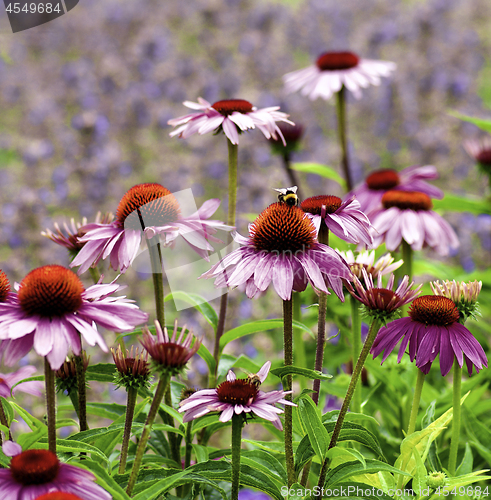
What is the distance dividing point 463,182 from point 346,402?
2.73 meters

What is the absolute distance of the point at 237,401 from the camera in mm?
634

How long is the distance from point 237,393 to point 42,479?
0.22 metres

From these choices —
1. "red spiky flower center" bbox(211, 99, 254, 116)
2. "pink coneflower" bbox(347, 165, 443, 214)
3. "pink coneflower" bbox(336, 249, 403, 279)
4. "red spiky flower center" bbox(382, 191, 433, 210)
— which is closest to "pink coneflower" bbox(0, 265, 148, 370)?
"pink coneflower" bbox(336, 249, 403, 279)

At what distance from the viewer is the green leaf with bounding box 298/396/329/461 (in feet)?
2.21

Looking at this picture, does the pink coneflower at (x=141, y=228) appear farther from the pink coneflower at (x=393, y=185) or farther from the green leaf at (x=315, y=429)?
the pink coneflower at (x=393, y=185)

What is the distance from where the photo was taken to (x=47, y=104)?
3.35 meters

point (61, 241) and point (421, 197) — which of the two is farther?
point (421, 197)

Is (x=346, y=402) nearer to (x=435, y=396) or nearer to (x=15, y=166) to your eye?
(x=435, y=396)

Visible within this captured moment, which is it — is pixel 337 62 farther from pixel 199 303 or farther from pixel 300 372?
pixel 300 372

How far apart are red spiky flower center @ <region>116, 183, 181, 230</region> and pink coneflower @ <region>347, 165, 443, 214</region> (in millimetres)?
790

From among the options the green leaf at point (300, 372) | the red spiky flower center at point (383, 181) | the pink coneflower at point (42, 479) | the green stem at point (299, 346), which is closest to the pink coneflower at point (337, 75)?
the red spiky flower center at point (383, 181)

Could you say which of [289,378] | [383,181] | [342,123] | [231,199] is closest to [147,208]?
[231,199]

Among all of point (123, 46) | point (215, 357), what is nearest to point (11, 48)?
point (123, 46)

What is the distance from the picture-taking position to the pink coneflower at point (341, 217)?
728mm
